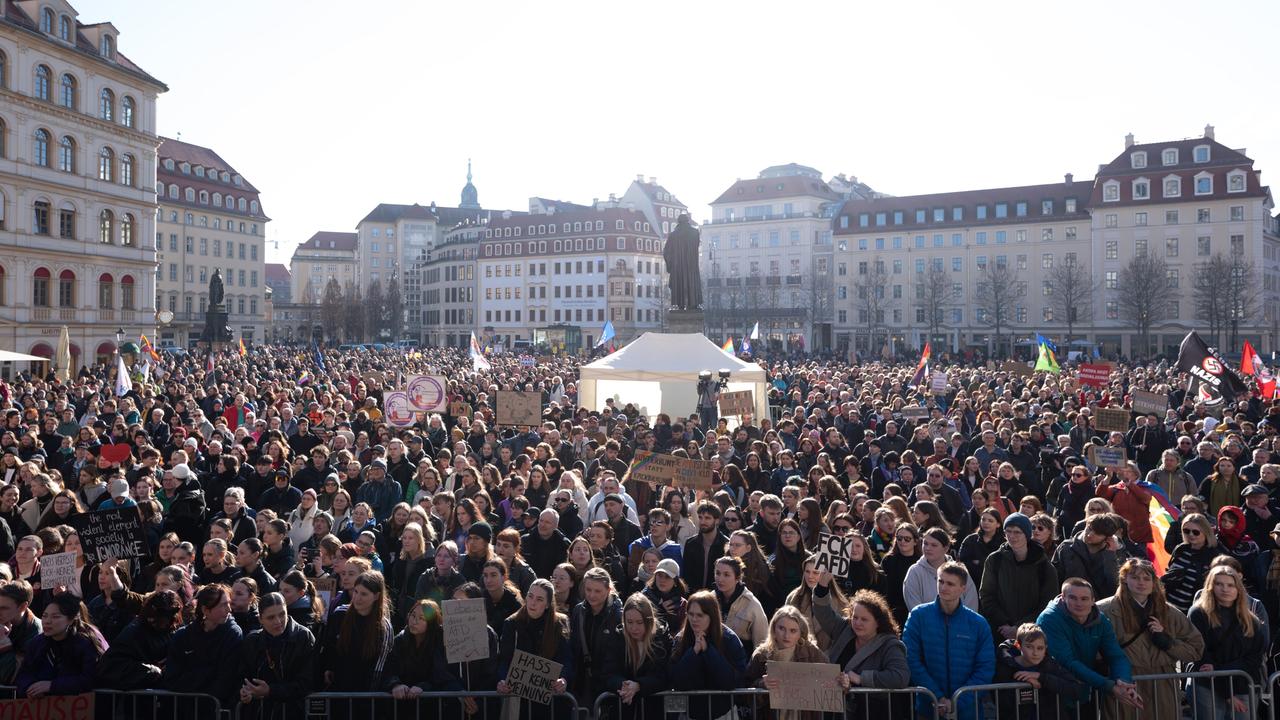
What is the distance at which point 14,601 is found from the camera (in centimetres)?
662

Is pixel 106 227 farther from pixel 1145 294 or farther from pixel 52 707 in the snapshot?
pixel 1145 294

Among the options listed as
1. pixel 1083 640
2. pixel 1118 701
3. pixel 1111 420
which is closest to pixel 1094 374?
pixel 1111 420

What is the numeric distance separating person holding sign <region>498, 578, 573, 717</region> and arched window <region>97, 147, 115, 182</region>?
50.7 m

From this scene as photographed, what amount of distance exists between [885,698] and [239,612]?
168 inches

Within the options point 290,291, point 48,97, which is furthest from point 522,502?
point 290,291

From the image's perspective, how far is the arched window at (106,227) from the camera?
166 ft

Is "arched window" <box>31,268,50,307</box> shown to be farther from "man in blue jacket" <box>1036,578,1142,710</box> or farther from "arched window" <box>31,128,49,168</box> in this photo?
"man in blue jacket" <box>1036,578,1142,710</box>

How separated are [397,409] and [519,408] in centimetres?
211

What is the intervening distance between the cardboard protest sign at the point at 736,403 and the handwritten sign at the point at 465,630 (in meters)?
13.7

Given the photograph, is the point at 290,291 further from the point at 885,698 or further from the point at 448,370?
the point at 885,698

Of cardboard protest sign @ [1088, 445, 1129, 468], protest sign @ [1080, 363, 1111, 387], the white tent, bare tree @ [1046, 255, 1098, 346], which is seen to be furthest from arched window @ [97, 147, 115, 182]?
bare tree @ [1046, 255, 1098, 346]

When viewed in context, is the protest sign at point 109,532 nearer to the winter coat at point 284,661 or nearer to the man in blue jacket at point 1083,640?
the winter coat at point 284,661

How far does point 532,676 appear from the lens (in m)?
6.46

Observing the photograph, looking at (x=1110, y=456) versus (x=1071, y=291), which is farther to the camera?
(x=1071, y=291)
